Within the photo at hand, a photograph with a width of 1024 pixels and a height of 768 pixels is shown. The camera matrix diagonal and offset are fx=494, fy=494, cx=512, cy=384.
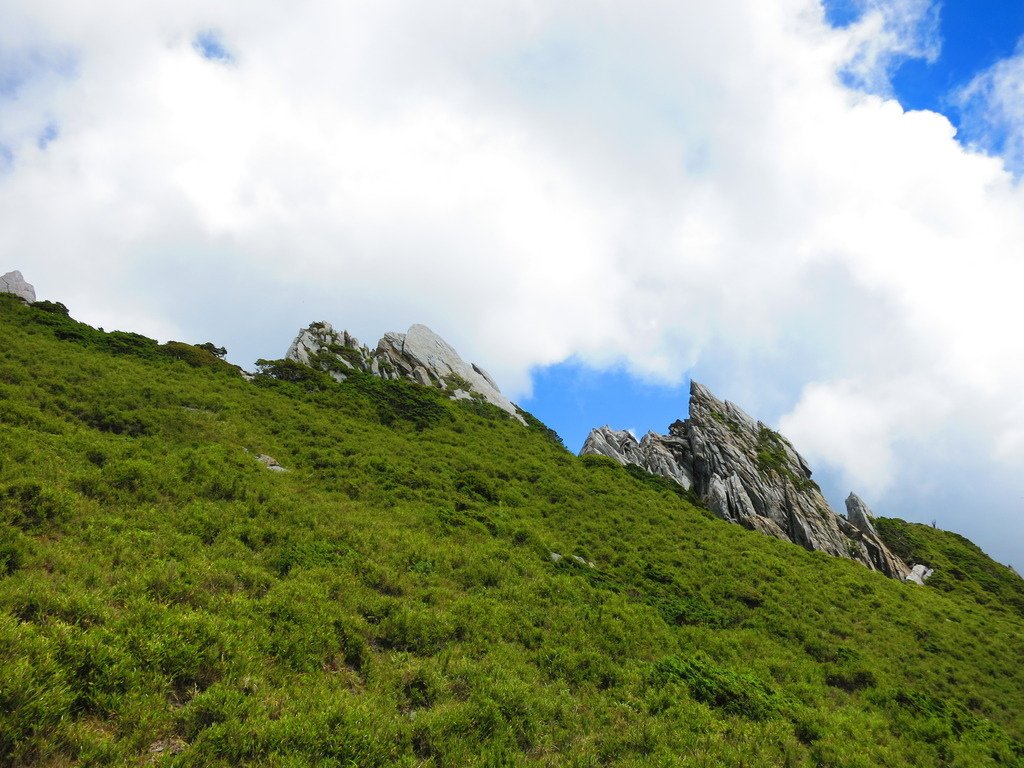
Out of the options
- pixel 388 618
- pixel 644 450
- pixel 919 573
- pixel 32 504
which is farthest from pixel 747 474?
pixel 32 504

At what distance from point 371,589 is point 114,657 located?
6.82m

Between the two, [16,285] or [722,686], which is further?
[16,285]

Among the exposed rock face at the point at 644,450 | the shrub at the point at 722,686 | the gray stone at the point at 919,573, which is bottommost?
the shrub at the point at 722,686

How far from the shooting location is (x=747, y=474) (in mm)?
49906

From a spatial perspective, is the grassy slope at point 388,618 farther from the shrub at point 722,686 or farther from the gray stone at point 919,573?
the gray stone at point 919,573

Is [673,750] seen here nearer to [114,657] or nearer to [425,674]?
[425,674]

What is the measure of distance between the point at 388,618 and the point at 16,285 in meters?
67.8

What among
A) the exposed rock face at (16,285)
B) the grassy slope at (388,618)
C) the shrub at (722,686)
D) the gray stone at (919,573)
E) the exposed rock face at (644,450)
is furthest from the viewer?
the exposed rock face at (16,285)

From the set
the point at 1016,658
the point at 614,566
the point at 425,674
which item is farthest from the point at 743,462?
the point at 425,674

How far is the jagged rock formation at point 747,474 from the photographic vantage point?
44688 millimetres

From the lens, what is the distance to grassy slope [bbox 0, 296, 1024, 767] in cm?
835

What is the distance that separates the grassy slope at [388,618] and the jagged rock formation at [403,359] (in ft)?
56.2

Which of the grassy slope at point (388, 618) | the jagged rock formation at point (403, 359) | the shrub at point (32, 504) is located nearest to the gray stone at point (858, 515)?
the grassy slope at point (388, 618)

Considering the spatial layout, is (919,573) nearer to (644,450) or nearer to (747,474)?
(747,474)
